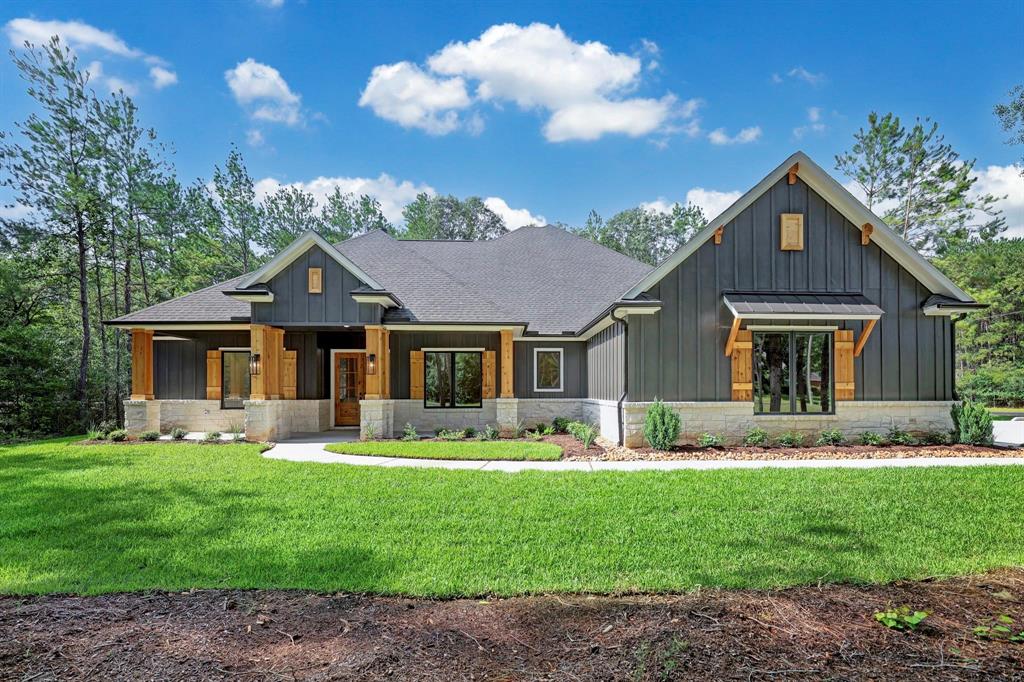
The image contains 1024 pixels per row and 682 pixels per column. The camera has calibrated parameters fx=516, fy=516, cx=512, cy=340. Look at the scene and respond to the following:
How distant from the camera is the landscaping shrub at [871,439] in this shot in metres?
10.8

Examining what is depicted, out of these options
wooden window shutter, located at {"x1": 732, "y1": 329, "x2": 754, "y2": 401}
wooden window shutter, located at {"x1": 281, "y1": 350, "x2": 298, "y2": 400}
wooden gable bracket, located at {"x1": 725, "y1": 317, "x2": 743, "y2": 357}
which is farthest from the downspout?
wooden window shutter, located at {"x1": 281, "y1": 350, "x2": 298, "y2": 400}

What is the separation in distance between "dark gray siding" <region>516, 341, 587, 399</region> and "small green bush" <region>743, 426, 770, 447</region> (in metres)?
5.25

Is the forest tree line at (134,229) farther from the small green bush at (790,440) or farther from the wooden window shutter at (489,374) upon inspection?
the wooden window shutter at (489,374)

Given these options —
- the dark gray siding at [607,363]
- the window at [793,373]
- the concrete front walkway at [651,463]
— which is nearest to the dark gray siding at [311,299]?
the concrete front walkway at [651,463]

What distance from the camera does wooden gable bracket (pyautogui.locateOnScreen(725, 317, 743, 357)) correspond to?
1054 centimetres

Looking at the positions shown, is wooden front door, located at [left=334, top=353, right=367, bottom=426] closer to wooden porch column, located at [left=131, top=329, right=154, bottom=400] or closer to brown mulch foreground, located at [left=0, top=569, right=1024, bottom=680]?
wooden porch column, located at [left=131, top=329, right=154, bottom=400]

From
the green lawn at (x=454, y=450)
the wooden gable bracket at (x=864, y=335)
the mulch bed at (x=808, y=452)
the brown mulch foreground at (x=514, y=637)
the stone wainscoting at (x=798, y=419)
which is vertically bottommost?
the mulch bed at (x=808, y=452)

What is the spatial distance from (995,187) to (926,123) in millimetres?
5297

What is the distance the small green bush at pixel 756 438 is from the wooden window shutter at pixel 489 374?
659 cm

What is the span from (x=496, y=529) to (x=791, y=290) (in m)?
9.09

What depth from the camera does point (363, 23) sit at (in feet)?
32.0

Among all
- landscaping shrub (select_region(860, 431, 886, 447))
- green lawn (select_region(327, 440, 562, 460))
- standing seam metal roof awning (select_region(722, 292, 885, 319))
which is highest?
standing seam metal roof awning (select_region(722, 292, 885, 319))

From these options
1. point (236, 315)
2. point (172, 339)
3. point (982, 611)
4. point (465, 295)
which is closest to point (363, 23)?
point (465, 295)

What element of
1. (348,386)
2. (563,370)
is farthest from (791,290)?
(348,386)
